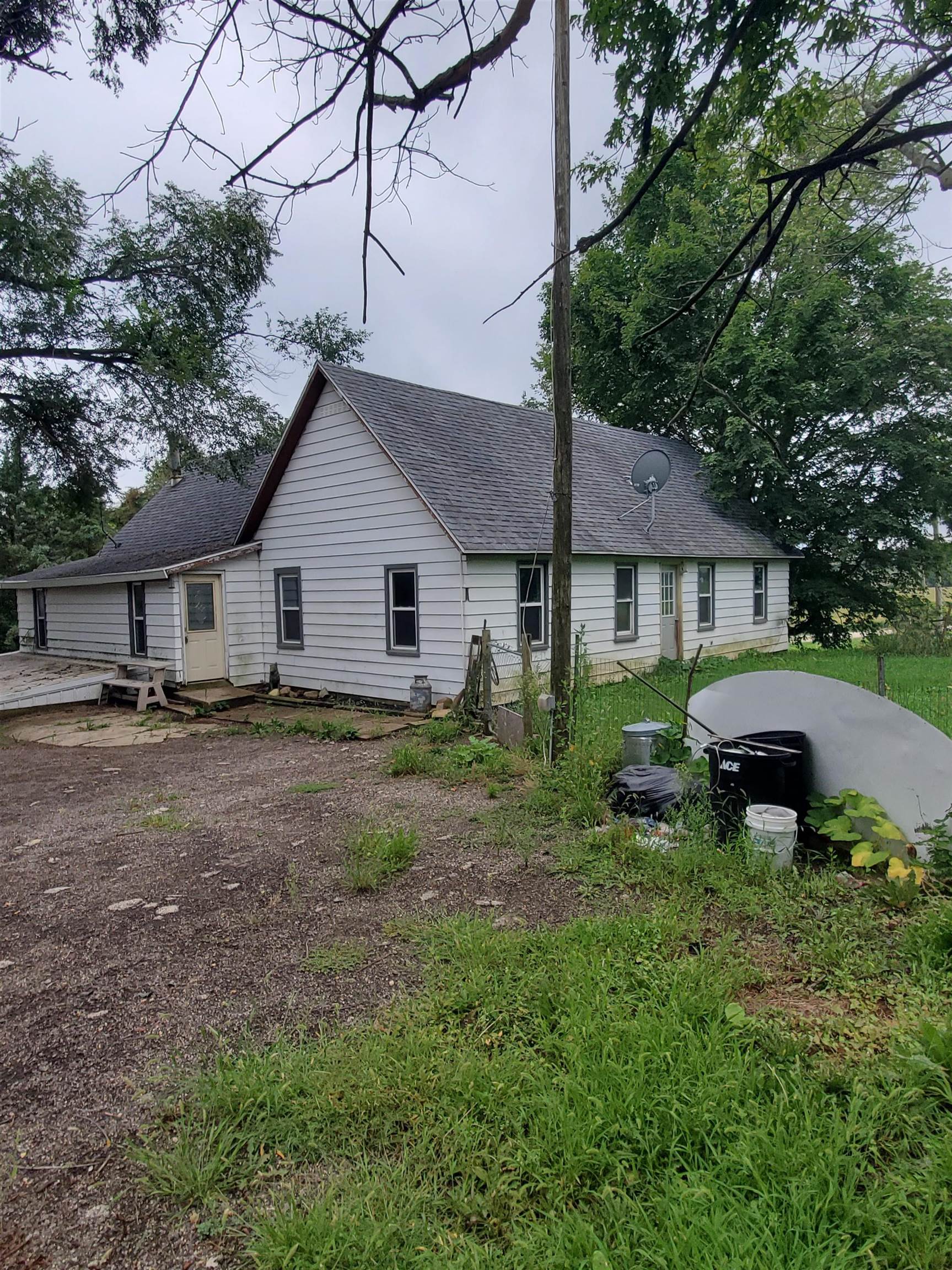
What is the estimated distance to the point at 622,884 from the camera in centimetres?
434

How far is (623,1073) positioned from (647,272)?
20568 mm

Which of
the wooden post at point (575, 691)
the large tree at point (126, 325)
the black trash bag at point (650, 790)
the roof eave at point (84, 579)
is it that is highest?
the large tree at point (126, 325)

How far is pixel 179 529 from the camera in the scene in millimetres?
16797

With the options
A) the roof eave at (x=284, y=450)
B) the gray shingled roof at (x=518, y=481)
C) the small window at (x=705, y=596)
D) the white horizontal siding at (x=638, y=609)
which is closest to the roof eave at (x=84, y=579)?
the roof eave at (x=284, y=450)

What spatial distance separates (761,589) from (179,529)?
15.0m

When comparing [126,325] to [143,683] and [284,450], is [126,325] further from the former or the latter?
[143,683]

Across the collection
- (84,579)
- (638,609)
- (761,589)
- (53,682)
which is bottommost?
(53,682)

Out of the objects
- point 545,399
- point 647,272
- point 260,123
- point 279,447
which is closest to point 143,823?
point 260,123

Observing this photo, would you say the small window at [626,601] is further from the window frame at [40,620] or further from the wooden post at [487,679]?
the window frame at [40,620]

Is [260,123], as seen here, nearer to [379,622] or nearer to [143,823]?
[143,823]

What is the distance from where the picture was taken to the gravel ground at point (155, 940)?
85.3 inches

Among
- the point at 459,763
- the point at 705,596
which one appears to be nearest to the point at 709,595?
the point at 705,596

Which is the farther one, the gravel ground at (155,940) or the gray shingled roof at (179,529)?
the gray shingled roof at (179,529)

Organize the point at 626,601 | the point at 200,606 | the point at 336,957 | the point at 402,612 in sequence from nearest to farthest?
1. the point at 336,957
2. the point at 402,612
3. the point at 200,606
4. the point at 626,601
